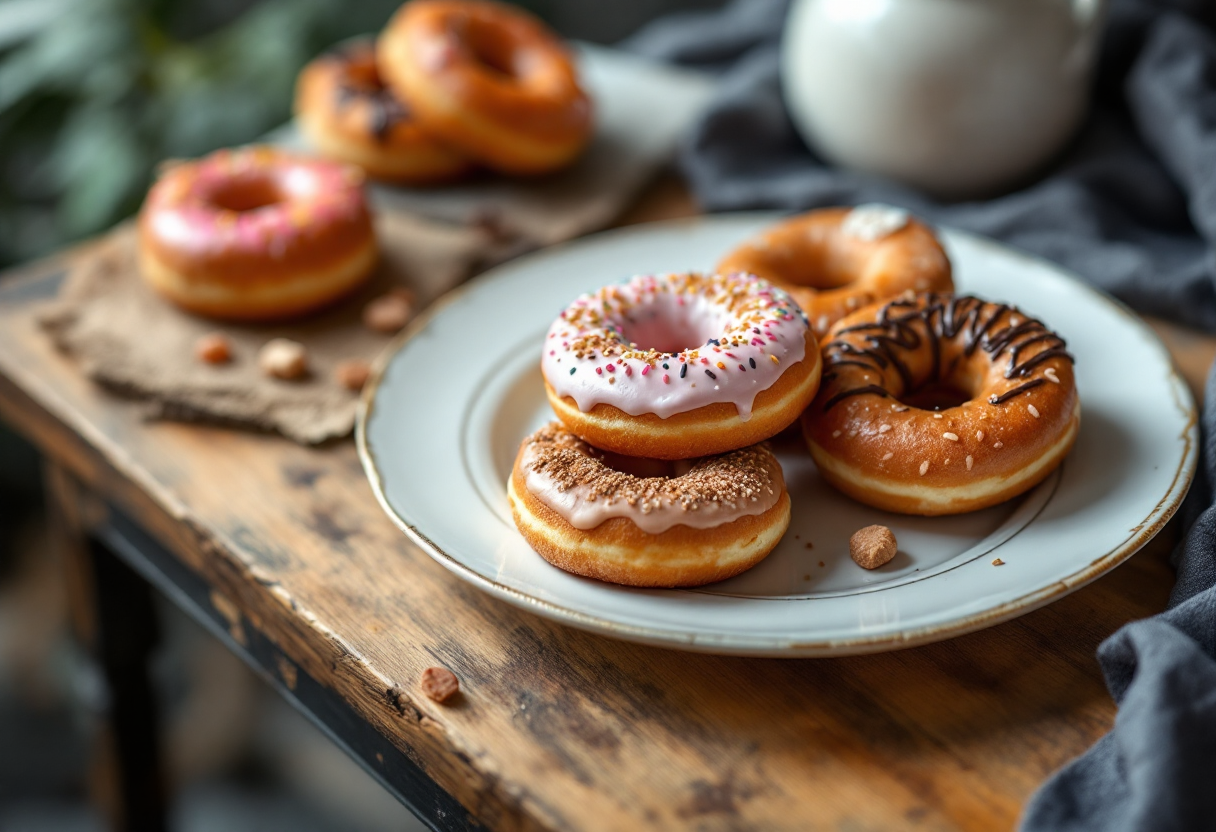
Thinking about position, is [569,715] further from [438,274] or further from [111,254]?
[111,254]

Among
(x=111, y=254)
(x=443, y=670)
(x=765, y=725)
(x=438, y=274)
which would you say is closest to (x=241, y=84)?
(x=111, y=254)

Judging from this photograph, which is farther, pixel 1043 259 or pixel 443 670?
pixel 1043 259

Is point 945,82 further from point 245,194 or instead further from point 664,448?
point 245,194

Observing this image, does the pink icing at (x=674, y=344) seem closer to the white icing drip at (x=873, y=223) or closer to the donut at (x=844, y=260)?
the donut at (x=844, y=260)

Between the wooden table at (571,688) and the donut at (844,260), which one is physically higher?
the donut at (844,260)

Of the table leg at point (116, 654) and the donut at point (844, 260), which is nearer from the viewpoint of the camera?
the donut at point (844, 260)

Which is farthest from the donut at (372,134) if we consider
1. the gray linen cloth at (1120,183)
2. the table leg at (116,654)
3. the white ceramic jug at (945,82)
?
the table leg at (116,654)
